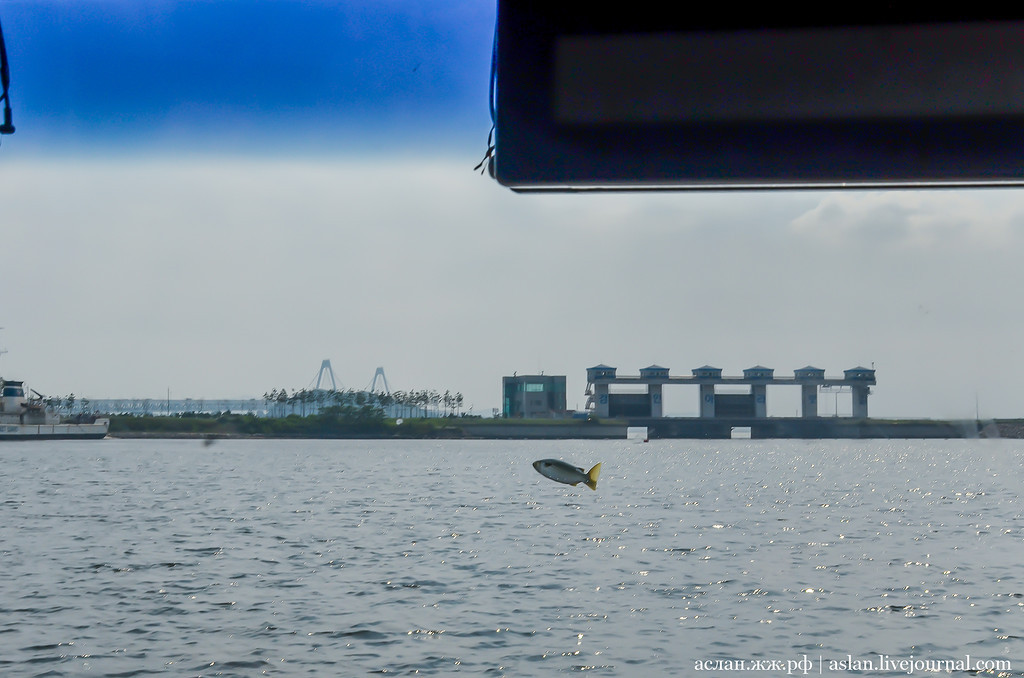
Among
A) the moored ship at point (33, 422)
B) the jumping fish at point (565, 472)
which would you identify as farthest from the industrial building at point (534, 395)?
the jumping fish at point (565, 472)

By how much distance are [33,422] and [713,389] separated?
69.5m

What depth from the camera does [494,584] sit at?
1875 centimetres

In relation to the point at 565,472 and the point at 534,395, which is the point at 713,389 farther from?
the point at 565,472

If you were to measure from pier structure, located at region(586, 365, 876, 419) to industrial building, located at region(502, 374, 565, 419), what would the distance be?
16.8 ft

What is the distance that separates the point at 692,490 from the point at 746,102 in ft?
165

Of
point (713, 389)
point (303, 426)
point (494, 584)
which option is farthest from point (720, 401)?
point (494, 584)

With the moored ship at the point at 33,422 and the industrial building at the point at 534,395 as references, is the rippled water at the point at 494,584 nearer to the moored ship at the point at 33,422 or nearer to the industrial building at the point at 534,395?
the moored ship at the point at 33,422

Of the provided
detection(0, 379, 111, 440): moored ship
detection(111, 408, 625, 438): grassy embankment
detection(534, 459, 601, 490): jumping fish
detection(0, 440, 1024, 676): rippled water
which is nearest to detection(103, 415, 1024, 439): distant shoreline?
detection(111, 408, 625, 438): grassy embankment

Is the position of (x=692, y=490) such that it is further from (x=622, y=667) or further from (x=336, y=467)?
(x=622, y=667)

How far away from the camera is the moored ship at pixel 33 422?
9619cm

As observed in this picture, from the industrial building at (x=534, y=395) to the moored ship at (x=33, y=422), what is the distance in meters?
44.6

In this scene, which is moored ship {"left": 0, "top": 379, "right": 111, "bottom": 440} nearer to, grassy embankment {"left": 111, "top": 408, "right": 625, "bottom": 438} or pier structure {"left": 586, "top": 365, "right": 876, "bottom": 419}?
grassy embankment {"left": 111, "top": 408, "right": 625, "bottom": 438}

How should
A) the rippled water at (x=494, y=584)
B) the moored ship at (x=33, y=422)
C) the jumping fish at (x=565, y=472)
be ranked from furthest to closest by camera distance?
the moored ship at (x=33, y=422) < the rippled water at (x=494, y=584) < the jumping fish at (x=565, y=472)

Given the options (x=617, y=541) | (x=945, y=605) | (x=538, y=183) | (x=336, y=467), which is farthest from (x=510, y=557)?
(x=336, y=467)
